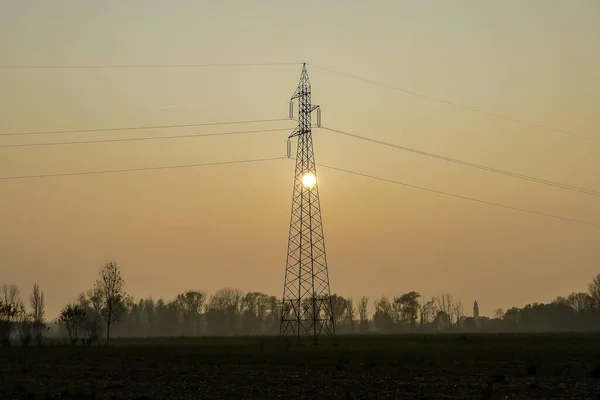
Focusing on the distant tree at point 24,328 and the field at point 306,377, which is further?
the distant tree at point 24,328

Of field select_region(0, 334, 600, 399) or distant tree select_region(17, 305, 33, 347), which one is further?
distant tree select_region(17, 305, 33, 347)

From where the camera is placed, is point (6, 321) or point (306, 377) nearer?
point (306, 377)

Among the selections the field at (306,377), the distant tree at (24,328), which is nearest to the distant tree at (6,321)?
the distant tree at (24,328)

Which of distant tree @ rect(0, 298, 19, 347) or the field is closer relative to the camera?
the field

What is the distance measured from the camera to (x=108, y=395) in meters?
32.8

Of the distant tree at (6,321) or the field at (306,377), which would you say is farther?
the distant tree at (6,321)

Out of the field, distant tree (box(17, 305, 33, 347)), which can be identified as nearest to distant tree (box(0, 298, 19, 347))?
distant tree (box(17, 305, 33, 347))

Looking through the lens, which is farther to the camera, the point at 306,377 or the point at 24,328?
the point at 24,328

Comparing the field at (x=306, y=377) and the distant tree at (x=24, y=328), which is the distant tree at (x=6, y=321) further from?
the field at (x=306, y=377)

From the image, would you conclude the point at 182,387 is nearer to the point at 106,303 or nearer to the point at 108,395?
the point at 108,395

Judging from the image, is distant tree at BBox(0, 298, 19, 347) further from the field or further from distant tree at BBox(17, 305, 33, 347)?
the field

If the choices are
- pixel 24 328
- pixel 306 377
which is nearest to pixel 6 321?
pixel 24 328

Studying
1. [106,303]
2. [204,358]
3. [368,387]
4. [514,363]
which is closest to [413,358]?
[514,363]

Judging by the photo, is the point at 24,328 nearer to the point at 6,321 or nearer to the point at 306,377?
the point at 6,321
